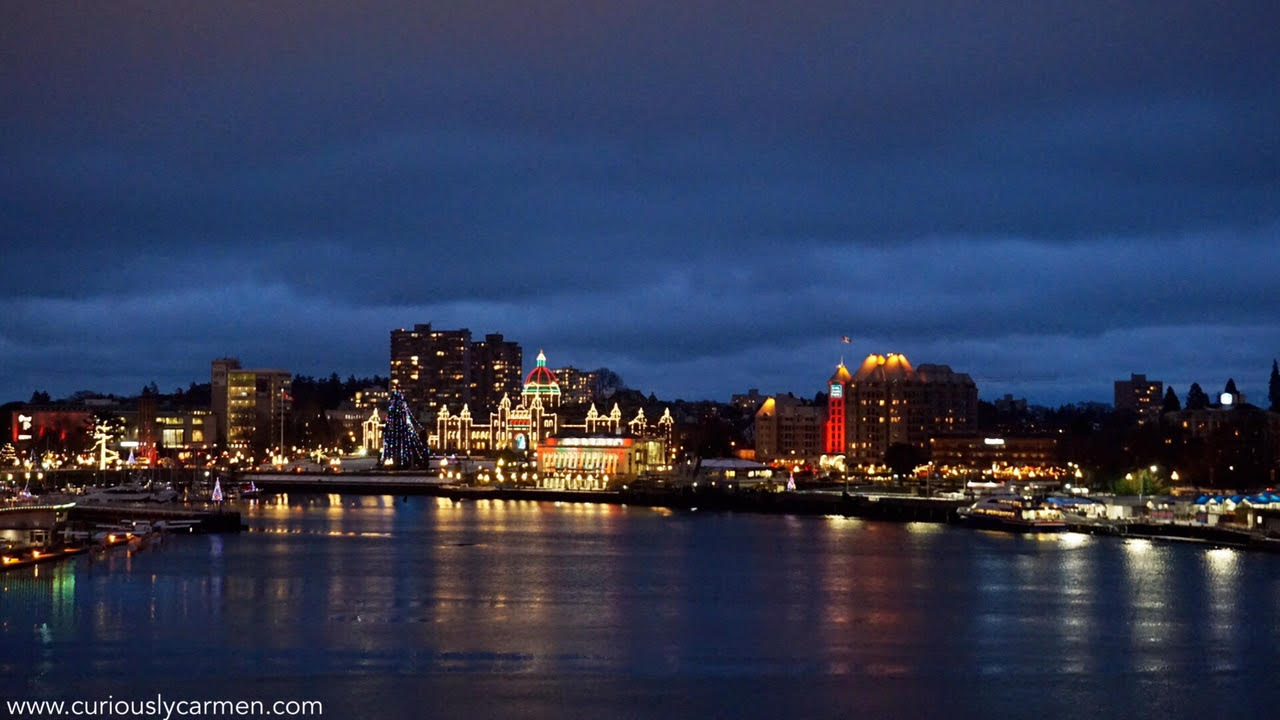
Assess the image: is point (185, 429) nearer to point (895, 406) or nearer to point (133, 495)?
point (895, 406)

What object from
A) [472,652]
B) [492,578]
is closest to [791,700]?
[472,652]

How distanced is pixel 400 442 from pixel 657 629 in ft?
283

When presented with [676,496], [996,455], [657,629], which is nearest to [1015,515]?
[676,496]

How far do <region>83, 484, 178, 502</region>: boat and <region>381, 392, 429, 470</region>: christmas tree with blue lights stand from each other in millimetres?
34837

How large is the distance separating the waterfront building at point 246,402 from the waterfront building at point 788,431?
1716 inches

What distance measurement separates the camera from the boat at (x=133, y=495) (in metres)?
70.9

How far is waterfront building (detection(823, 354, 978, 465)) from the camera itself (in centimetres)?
12812

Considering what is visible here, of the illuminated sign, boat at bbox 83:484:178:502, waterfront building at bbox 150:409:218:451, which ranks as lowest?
boat at bbox 83:484:178:502

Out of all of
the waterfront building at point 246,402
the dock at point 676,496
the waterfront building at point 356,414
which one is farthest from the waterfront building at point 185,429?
the dock at point 676,496

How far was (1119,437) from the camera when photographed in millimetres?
103375

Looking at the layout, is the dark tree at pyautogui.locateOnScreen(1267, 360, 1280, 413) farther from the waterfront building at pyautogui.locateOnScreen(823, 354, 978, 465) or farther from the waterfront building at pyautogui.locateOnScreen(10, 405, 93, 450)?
the waterfront building at pyautogui.locateOnScreen(10, 405, 93, 450)

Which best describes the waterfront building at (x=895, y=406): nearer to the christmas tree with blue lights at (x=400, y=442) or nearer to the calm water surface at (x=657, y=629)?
the christmas tree with blue lights at (x=400, y=442)

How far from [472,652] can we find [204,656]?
175 inches

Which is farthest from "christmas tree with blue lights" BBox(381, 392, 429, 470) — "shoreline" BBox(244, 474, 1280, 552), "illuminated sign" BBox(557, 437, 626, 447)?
"illuminated sign" BBox(557, 437, 626, 447)
